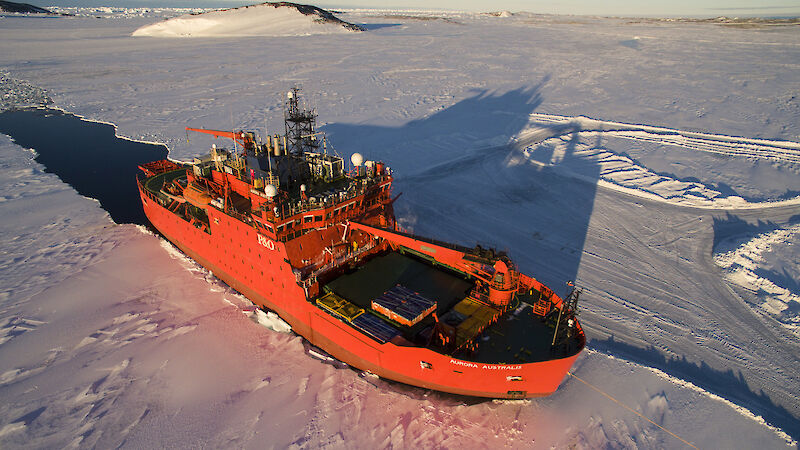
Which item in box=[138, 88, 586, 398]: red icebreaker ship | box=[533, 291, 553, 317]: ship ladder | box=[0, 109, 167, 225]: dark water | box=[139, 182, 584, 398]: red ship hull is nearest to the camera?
box=[139, 182, 584, 398]: red ship hull

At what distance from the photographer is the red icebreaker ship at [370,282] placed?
37.6 ft

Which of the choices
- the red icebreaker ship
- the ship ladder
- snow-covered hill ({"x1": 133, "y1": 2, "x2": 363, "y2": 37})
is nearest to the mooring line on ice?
the red icebreaker ship

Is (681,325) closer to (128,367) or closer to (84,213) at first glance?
(128,367)

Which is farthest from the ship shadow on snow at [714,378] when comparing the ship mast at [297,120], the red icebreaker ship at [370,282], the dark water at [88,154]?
the dark water at [88,154]

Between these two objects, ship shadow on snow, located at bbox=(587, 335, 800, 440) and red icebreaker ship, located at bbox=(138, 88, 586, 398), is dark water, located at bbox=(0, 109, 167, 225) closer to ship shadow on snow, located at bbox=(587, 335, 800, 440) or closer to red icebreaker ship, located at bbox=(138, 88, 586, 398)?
red icebreaker ship, located at bbox=(138, 88, 586, 398)

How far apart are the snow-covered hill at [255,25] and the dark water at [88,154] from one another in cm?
6889

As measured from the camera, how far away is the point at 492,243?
1981 cm

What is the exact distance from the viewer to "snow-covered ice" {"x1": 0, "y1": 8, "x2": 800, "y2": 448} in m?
11.6

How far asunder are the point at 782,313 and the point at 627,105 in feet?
101

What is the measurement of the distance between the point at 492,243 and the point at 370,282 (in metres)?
7.64

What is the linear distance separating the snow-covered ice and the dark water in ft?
3.69

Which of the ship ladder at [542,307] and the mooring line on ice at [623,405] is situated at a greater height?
the ship ladder at [542,307]

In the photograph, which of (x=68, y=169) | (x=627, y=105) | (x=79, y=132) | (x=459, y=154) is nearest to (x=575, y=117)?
(x=627, y=105)

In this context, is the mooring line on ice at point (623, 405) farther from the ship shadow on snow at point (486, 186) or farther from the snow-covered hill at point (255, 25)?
the snow-covered hill at point (255, 25)
